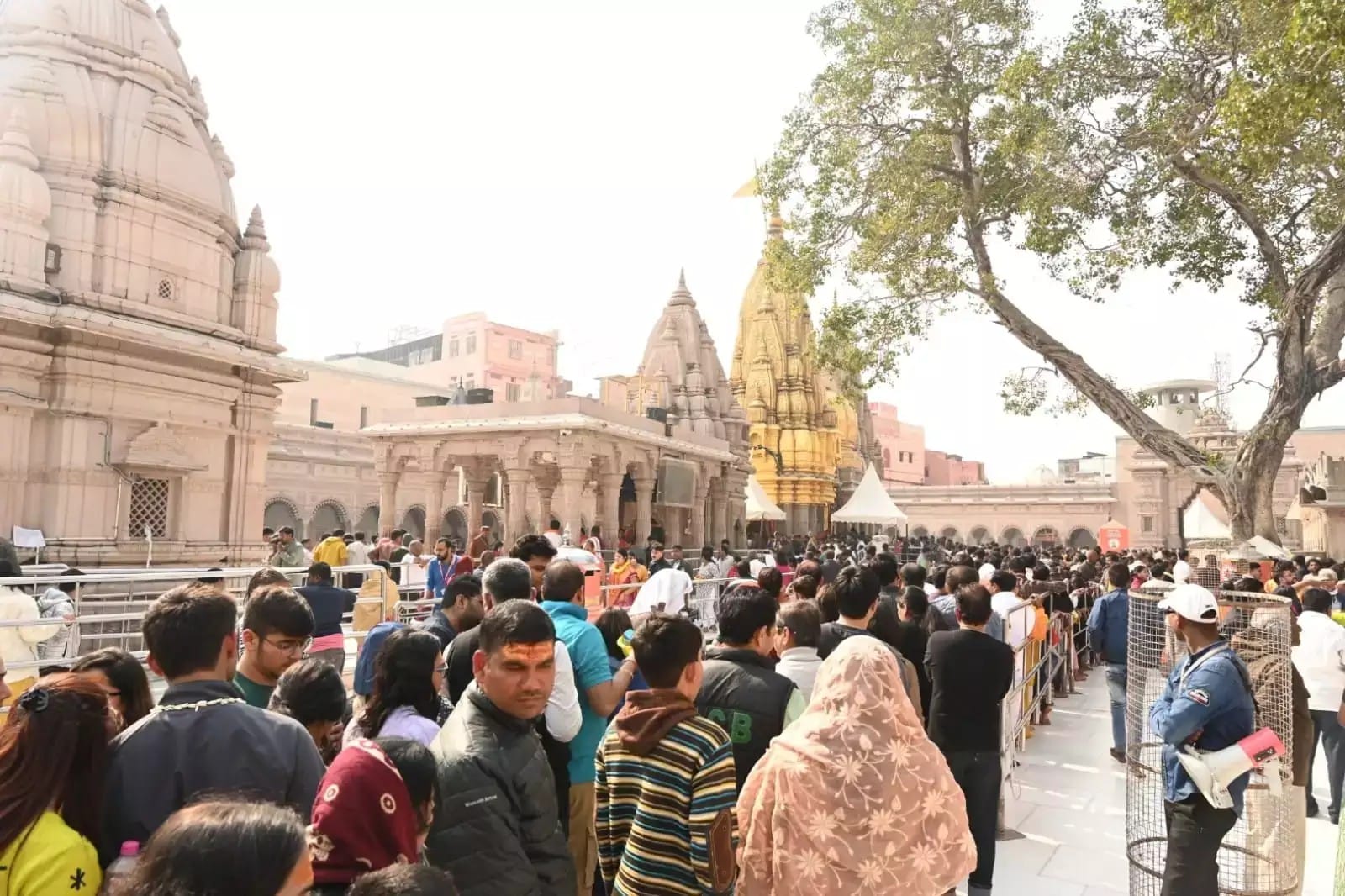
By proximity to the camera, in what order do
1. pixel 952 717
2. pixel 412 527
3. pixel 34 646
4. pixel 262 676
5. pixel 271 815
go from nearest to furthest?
pixel 271 815 → pixel 262 676 → pixel 952 717 → pixel 34 646 → pixel 412 527

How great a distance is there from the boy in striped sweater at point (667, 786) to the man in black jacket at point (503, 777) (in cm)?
19

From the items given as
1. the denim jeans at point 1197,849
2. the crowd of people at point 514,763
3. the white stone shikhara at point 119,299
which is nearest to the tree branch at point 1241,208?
the crowd of people at point 514,763

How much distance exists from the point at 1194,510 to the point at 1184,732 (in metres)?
27.1

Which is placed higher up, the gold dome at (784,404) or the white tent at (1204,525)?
the gold dome at (784,404)

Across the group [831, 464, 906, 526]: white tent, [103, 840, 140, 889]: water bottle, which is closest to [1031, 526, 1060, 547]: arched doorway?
[831, 464, 906, 526]: white tent

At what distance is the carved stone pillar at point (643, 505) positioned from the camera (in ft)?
69.0

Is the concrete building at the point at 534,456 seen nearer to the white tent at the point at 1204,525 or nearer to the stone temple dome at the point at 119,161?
the stone temple dome at the point at 119,161

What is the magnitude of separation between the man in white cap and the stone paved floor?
134 centimetres

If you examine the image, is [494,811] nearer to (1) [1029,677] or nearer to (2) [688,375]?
(1) [1029,677]

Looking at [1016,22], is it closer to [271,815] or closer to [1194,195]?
[1194,195]

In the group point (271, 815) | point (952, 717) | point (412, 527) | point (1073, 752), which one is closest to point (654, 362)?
point (412, 527)

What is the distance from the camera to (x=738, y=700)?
3.14 metres

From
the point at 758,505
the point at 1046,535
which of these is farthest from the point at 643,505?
the point at 1046,535

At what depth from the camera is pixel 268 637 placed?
9.96ft
